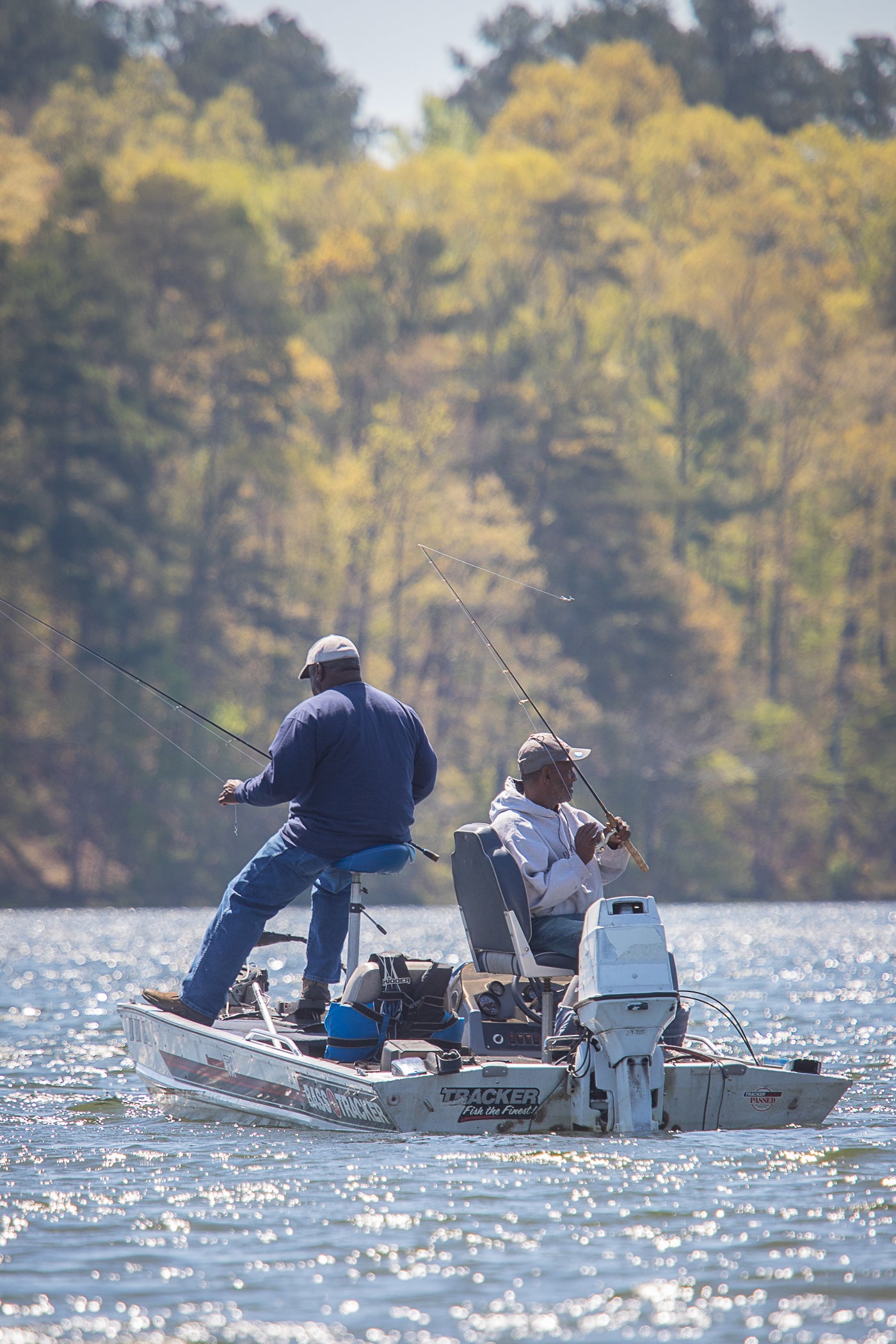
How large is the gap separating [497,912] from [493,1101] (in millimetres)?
841

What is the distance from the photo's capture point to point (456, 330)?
4266cm

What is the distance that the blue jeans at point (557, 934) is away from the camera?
23.9 feet

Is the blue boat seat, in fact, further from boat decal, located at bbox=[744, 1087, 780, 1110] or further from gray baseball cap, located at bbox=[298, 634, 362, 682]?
boat decal, located at bbox=[744, 1087, 780, 1110]

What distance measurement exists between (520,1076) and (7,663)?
28748 millimetres

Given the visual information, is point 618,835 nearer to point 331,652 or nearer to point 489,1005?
point 489,1005

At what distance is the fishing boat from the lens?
6570 millimetres

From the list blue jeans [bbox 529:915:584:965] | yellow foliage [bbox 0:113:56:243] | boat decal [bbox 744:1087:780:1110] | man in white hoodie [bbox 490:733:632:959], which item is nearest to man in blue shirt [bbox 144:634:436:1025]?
man in white hoodie [bbox 490:733:632:959]

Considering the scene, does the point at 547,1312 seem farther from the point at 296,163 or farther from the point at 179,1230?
the point at 296,163

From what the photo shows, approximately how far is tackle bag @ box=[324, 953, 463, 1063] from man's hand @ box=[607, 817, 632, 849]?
3.02 ft

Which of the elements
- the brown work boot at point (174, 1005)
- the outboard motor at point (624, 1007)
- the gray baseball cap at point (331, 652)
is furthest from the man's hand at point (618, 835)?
the brown work boot at point (174, 1005)

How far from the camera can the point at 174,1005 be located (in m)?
8.09

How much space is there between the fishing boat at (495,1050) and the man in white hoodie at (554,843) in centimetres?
9

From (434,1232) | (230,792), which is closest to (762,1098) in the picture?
(434,1232)

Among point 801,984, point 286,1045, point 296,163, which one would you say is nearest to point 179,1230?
point 286,1045
